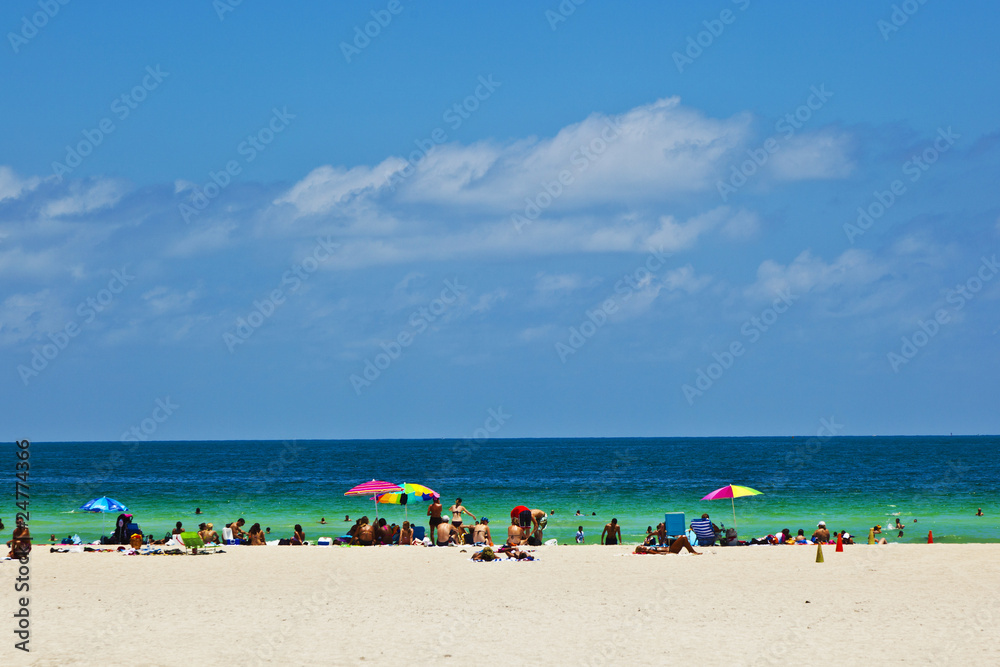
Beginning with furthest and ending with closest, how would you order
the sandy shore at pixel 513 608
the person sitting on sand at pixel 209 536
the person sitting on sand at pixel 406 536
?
the person sitting on sand at pixel 406 536 → the person sitting on sand at pixel 209 536 → the sandy shore at pixel 513 608

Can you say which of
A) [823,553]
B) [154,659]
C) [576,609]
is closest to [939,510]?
[823,553]

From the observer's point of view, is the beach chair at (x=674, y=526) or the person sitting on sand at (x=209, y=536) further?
the person sitting on sand at (x=209, y=536)

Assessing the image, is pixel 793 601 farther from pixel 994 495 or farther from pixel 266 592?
pixel 994 495

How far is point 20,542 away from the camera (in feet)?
69.6

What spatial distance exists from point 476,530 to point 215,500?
38.8m

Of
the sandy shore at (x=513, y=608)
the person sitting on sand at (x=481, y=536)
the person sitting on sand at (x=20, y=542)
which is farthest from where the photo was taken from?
the person sitting on sand at (x=481, y=536)

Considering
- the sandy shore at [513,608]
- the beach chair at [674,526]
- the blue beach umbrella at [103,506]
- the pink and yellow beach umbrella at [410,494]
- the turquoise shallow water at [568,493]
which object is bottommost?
the turquoise shallow water at [568,493]

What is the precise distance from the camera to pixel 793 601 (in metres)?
16.7

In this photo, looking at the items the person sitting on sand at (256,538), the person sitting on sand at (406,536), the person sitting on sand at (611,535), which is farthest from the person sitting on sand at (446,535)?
the person sitting on sand at (256,538)

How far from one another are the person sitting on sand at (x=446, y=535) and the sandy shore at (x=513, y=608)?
1879mm

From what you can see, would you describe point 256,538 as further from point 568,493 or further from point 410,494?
point 568,493

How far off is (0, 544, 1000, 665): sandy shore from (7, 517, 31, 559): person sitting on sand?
30 centimetres

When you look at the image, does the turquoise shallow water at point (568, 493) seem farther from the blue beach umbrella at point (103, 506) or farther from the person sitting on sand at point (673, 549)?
the person sitting on sand at point (673, 549)

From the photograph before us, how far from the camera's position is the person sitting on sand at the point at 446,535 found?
2639cm
